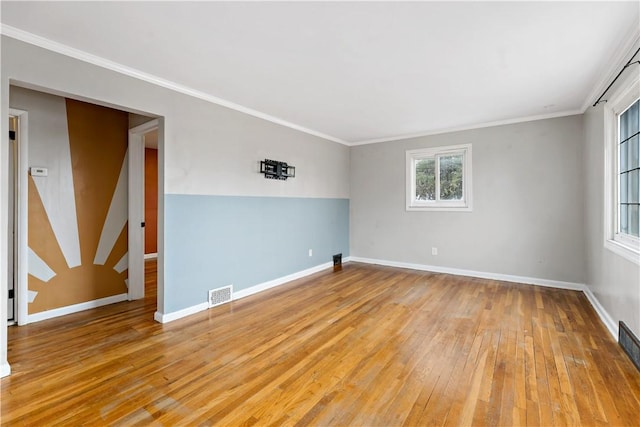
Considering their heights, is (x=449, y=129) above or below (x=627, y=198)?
above

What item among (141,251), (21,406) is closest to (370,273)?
(141,251)

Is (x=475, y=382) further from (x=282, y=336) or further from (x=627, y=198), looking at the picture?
(x=627, y=198)

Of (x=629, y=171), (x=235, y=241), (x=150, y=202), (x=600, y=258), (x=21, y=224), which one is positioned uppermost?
(x=629, y=171)

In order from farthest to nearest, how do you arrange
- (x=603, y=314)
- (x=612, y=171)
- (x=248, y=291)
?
(x=248, y=291), (x=603, y=314), (x=612, y=171)

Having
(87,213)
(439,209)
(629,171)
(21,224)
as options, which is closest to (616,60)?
(629,171)

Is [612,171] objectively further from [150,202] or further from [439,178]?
[150,202]

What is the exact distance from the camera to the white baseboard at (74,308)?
305cm

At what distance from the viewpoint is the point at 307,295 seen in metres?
3.95

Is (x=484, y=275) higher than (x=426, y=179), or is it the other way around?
(x=426, y=179)

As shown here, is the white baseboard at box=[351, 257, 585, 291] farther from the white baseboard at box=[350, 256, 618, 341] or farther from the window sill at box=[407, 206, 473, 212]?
the window sill at box=[407, 206, 473, 212]

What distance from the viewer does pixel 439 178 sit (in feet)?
17.3

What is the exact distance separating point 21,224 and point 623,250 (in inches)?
214

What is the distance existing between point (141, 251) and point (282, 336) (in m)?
2.34

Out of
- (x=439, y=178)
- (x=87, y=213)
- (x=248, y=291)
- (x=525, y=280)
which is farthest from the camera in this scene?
(x=439, y=178)
